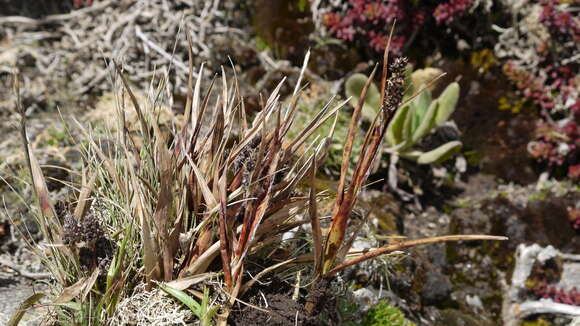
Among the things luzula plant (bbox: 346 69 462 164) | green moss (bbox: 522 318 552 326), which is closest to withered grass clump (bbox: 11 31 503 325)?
green moss (bbox: 522 318 552 326)

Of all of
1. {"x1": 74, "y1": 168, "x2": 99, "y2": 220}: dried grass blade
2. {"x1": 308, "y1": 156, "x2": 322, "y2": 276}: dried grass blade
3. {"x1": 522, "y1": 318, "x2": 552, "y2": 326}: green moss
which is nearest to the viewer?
{"x1": 308, "y1": 156, "x2": 322, "y2": 276}: dried grass blade

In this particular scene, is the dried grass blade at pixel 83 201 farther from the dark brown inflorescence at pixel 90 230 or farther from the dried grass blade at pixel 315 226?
the dried grass blade at pixel 315 226

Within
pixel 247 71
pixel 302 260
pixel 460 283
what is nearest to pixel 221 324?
pixel 302 260

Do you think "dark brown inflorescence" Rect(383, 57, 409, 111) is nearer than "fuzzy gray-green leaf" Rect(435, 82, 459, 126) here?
Yes

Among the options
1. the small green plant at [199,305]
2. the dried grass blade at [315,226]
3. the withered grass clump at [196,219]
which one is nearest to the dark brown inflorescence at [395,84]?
the withered grass clump at [196,219]

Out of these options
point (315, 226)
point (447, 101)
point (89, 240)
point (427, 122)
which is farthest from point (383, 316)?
point (447, 101)

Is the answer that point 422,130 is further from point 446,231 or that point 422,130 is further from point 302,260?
point 302,260

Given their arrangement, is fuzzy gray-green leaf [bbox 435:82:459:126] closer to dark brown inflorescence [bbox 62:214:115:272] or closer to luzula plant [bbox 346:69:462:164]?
luzula plant [bbox 346:69:462:164]

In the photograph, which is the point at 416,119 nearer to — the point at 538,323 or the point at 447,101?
the point at 447,101
